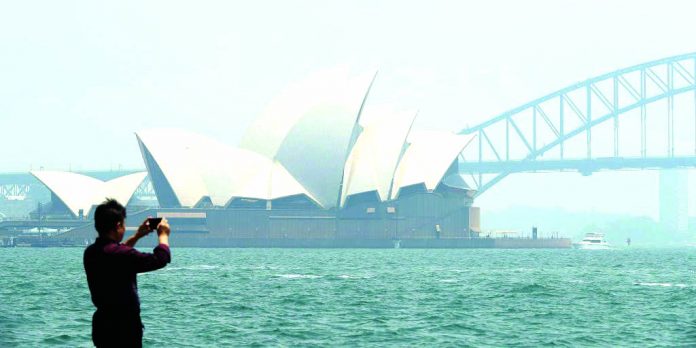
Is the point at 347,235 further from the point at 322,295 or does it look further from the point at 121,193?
the point at 322,295

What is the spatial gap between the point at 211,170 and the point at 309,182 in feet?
33.9

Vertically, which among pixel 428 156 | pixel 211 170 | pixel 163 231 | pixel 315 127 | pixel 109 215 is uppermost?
pixel 315 127

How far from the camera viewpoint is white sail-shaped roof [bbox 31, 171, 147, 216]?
147m

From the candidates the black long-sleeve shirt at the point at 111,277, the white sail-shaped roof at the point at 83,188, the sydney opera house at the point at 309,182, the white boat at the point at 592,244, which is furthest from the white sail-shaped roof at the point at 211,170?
the black long-sleeve shirt at the point at 111,277

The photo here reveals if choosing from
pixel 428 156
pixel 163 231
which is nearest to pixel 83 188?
pixel 428 156

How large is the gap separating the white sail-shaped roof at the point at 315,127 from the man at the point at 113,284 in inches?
4601

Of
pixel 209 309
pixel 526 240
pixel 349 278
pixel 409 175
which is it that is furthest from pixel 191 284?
pixel 526 240

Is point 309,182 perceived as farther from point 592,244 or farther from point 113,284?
point 113,284

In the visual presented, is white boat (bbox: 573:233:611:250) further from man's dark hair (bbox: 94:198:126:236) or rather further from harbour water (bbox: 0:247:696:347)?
man's dark hair (bbox: 94:198:126:236)

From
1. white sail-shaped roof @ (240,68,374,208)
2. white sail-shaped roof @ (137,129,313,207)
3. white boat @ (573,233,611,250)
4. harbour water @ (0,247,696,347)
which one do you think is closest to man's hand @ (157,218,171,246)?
harbour water @ (0,247,696,347)

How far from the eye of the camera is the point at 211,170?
459 ft

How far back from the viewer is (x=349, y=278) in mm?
61812

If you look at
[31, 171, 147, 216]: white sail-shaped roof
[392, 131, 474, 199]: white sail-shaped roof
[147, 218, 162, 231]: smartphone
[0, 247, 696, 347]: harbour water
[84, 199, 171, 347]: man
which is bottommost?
[0, 247, 696, 347]: harbour water

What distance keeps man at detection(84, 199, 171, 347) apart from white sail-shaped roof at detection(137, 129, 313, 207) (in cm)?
12541
